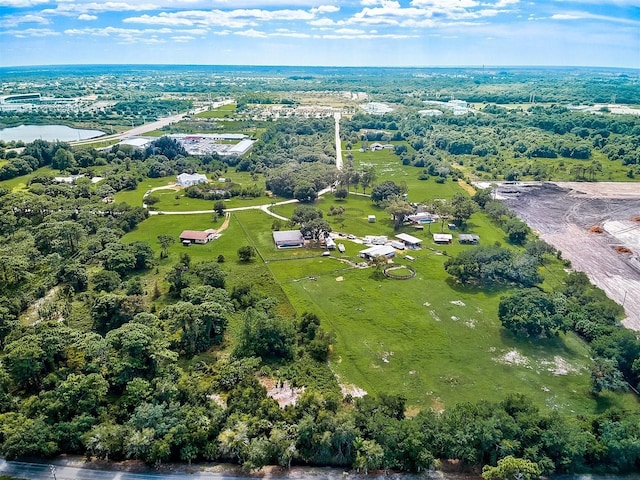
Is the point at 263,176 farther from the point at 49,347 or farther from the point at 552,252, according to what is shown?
the point at 49,347

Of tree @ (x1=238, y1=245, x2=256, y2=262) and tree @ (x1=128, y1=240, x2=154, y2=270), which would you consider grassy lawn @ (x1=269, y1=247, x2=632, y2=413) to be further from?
tree @ (x1=128, y1=240, x2=154, y2=270)

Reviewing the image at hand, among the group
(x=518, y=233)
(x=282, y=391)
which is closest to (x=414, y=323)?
(x=282, y=391)

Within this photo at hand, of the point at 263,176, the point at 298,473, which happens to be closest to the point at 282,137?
the point at 263,176

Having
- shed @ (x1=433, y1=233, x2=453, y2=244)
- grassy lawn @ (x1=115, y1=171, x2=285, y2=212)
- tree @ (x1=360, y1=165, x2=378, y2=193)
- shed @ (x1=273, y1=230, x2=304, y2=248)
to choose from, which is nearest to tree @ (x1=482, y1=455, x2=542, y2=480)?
shed @ (x1=433, y1=233, x2=453, y2=244)

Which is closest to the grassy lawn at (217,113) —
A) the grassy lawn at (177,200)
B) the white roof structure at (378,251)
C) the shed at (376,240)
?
the grassy lawn at (177,200)

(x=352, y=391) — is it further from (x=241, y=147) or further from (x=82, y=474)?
(x=241, y=147)

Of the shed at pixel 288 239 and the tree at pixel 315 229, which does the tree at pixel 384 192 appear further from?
the shed at pixel 288 239
